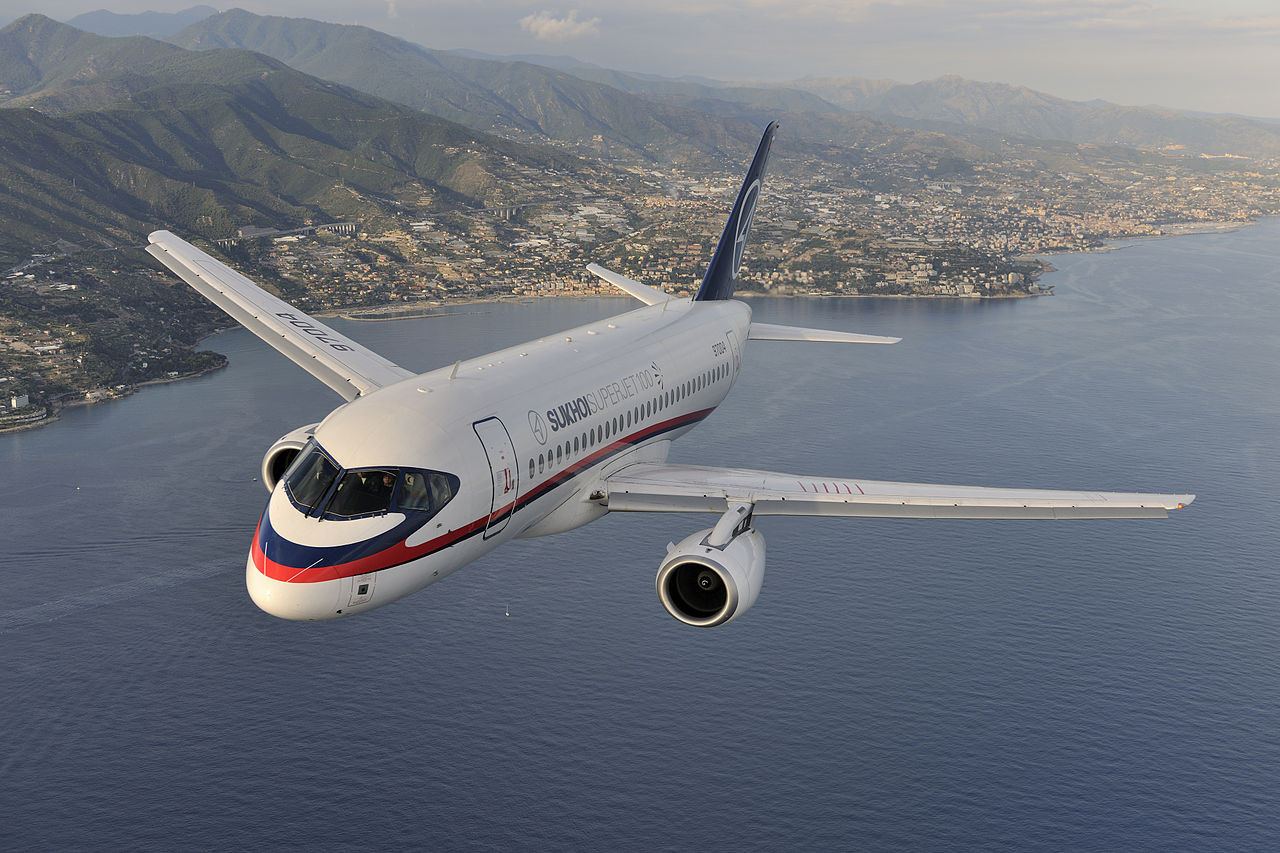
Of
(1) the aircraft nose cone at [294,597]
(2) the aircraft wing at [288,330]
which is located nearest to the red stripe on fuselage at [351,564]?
(1) the aircraft nose cone at [294,597]

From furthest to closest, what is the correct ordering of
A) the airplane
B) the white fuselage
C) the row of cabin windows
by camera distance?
the row of cabin windows, the airplane, the white fuselage

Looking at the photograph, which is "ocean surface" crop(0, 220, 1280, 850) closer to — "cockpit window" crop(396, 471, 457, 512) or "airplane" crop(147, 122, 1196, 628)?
"airplane" crop(147, 122, 1196, 628)

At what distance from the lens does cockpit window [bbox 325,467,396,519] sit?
29.8m

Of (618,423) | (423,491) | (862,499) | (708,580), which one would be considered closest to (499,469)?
(423,491)

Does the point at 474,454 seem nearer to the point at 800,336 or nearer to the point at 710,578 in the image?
the point at 710,578

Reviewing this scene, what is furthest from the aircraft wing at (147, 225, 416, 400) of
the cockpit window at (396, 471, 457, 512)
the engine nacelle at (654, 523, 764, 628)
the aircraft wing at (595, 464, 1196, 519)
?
the engine nacelle at (654, 523, 764, 628)

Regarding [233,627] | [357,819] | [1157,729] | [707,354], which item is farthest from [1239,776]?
[233,627]

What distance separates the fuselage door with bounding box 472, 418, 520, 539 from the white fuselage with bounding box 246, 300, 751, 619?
0.16 feet

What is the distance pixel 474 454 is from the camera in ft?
107

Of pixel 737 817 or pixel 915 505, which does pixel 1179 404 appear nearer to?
pixel 737 817

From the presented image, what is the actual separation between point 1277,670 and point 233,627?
9518 centimetres

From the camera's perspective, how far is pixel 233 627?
Answer: 9381cm

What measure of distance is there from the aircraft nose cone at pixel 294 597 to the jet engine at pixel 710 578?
35.7ft

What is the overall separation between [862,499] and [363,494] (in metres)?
17.9
